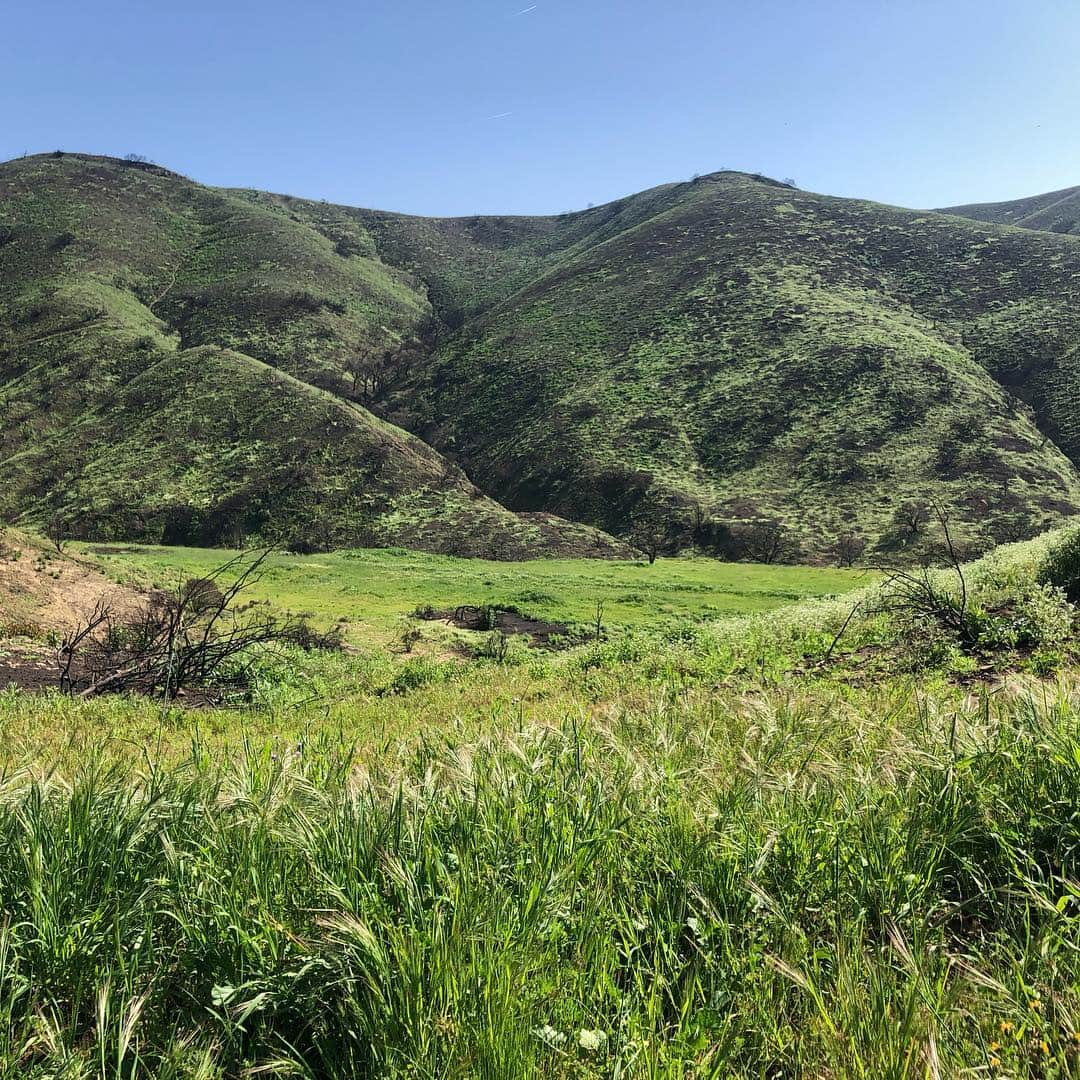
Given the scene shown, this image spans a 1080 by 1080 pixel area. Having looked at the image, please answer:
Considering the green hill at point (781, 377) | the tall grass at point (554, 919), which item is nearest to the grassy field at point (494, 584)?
the green hill at point (781, 377)

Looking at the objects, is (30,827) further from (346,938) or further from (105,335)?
(105,335)

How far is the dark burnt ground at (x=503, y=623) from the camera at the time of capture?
74.8 ft

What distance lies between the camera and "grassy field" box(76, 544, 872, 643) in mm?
26000

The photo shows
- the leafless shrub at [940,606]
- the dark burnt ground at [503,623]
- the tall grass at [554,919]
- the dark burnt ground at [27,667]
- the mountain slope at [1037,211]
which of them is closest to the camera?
the tall grass at [554,919]

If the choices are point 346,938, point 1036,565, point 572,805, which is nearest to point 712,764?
point 572,805

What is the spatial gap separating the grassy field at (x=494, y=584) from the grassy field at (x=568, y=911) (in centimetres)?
1764

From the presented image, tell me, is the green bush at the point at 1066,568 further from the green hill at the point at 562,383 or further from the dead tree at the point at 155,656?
the green hill at the point at 562,383

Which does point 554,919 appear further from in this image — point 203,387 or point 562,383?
point 562,383

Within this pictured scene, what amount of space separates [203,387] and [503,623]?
54374mm

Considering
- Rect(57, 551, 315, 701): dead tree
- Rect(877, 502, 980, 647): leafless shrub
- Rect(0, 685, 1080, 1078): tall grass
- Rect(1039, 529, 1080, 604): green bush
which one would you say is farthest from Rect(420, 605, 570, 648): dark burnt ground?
Rect(0, 685, 1080, 1078): tall grass

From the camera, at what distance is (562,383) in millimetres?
74125

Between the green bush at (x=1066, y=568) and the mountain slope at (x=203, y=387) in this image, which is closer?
the green bush at (x=1066, y=568)

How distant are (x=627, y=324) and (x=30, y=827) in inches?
3273

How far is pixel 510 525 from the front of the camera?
5122 centimetres
